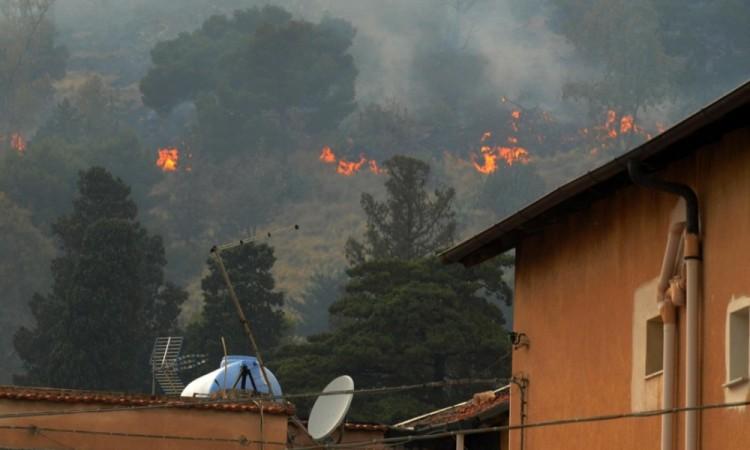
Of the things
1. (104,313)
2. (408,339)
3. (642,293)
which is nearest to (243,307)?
(104,313)

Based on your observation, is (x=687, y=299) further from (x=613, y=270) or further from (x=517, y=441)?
(x=517, y=441)

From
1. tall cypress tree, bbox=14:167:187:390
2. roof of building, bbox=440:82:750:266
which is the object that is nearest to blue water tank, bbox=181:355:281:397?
roof of building, bbox=440:82:750:266

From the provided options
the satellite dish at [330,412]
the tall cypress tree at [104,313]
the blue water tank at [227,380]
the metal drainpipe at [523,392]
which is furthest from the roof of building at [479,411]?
the tall cypress tree at [104,313]

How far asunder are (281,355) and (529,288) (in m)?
89.2

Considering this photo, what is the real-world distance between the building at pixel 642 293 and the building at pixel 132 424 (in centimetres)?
1440

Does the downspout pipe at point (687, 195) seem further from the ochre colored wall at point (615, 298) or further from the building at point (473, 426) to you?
the building at point (473, 426)

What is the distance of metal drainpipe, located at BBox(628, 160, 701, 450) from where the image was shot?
17.2m

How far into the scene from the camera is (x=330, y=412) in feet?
112

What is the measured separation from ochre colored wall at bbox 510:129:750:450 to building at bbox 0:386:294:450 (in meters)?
14.4

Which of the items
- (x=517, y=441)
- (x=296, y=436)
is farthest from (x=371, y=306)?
(x=517, y=441)

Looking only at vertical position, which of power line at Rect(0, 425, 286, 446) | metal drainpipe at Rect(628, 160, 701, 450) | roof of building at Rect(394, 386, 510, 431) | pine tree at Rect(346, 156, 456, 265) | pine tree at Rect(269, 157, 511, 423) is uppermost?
pine tree at Rect(346, 156, 456, 265)

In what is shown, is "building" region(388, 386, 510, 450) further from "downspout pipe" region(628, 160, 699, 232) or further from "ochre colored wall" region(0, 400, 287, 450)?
"downspout pipe" region(628, 160, 699, 232)

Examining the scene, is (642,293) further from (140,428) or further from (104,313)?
(104,313)

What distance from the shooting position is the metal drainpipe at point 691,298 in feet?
56.5
